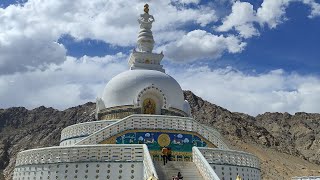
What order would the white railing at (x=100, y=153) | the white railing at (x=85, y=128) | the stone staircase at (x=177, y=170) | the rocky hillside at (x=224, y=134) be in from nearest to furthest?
1. the stone staircase at (x=177, y=170)
2. the white railing at (x=100, y=153)
3. the white railing at (x=85, y=128)
4. the rocky hillside at (x=224, y=134)

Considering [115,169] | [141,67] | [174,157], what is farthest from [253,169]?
[141,67]

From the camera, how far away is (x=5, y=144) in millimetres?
84750

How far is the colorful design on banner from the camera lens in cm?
2069

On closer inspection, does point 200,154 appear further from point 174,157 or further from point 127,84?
point 127,84

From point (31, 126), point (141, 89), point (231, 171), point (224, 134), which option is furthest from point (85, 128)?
point (31, 126)

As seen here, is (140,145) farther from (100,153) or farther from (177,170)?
(177,170)

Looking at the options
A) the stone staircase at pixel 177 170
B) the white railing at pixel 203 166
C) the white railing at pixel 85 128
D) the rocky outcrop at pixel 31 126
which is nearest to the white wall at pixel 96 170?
the stone staircase at pixel 177 170

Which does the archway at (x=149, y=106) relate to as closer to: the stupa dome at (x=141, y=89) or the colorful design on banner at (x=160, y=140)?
the stupa dome at (x=141, y=89)

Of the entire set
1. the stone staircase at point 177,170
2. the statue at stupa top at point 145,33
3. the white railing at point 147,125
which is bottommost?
the stone staircase at point 177,170

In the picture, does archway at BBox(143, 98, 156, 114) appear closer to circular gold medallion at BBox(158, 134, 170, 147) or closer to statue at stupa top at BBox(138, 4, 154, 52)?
circular gold medallion at BBox(158, 134, 170, 147)

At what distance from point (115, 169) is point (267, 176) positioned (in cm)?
4911

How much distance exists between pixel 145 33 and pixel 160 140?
455 inches

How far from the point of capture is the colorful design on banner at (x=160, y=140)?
20.7 m

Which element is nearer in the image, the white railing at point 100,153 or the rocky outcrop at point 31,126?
the white railing at point 100,153
